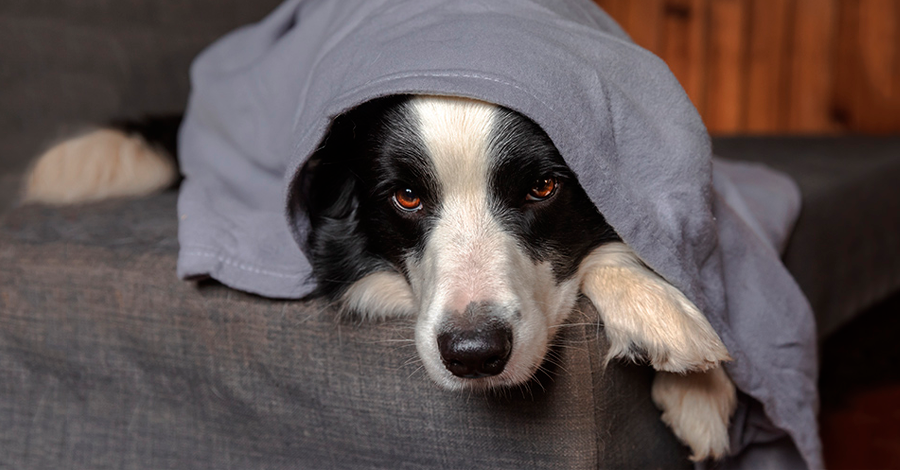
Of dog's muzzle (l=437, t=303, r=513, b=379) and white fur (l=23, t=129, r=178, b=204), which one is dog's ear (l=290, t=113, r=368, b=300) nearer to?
dog's muzzle (l=437, t=303, r=513, b=379)

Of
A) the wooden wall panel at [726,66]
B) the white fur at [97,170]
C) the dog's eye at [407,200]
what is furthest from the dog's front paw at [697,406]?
the wooden wall panel at [726,66]

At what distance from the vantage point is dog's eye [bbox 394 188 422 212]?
1.07m

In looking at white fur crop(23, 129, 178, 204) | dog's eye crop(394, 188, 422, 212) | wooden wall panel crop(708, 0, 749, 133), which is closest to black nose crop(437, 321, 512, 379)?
dog's eye crop(394, 188, 422, 212)

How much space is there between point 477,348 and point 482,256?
0.14 meters

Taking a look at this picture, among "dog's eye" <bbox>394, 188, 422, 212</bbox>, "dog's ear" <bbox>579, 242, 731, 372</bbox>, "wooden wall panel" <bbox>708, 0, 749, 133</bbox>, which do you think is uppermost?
"dog's eye" <bbox>394, 188, 422, 212</bbox>

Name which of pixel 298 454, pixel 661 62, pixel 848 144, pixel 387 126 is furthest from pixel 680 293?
pixel 848 144

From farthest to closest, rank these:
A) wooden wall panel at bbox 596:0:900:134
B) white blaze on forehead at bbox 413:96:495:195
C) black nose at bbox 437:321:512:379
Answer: wooden wall panel at bbox 596:0:900:134 < white blaze on forehead at bbox 413:96:495:195 < black nose at bbox 437:321:512:379

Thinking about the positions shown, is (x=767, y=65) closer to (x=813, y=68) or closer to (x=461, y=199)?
(x=813, y=68)

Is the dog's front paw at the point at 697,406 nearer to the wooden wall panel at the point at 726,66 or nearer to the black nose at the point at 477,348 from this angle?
the black nose at the point at 477,348

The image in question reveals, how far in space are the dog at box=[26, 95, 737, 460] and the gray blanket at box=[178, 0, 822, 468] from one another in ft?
0.20

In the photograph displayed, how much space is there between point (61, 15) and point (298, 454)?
125 cm

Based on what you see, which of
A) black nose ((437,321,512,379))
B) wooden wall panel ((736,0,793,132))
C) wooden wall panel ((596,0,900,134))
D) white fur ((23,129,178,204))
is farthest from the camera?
wooden wall panel ((736,0,793,132))

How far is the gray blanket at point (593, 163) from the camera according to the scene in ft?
3.10

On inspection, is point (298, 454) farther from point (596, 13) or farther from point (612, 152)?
point (596, 13)
